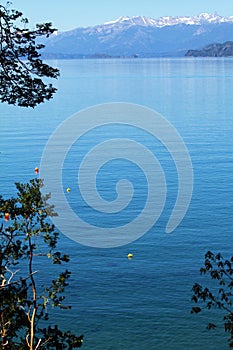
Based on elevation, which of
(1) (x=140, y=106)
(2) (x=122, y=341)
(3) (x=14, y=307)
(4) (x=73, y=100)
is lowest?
(3) (x=14, y=307)

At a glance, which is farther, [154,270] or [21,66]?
[154,270]

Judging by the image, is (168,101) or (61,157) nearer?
(61,157)

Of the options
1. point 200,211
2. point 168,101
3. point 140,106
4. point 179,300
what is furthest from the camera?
point 168,101

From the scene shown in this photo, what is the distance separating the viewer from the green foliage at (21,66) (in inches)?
544

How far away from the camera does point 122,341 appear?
2612 cm

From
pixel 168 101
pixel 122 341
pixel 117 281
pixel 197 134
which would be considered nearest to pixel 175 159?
pixel 197 134

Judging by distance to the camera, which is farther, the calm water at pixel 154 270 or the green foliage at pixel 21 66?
the calm water at pixel 154 270

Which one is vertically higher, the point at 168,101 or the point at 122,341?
the point at 168,101

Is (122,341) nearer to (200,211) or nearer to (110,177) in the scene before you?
(200,211)

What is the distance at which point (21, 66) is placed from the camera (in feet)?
48.0

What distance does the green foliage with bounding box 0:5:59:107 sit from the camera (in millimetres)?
13812

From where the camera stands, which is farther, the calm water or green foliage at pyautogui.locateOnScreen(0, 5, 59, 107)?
the calm water

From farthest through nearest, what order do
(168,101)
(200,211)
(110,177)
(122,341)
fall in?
(168,101), (110,177), (200,211), (122,341)

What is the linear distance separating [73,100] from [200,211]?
8035 cm
